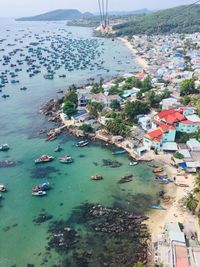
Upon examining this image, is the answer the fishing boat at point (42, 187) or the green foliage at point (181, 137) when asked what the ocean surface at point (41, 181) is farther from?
the green foliage at point (181, 137)

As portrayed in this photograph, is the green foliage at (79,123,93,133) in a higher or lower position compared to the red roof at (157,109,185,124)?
lower

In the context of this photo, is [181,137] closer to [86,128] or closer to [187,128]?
[187,128]

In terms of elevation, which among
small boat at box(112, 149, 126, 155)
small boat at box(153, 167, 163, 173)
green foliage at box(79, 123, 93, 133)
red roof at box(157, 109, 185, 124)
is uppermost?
red roof at box(157, 109, 185, 124)

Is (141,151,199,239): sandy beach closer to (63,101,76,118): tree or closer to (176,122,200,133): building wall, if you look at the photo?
(176,122,200,133): building wall

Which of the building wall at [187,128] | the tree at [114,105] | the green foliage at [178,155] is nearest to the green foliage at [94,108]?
the tree at [114,105]

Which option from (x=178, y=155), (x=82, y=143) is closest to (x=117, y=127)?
(x=82, y=143)

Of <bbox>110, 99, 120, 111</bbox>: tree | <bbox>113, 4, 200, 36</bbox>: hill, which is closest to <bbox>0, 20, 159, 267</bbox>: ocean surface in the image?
<bbox>110, 99, 120, 111</bbox>: tree

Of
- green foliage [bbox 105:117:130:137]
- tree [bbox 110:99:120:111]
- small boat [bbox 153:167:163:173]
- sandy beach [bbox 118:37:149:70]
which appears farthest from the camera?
sandy beach [bbox 118:37:149:70]

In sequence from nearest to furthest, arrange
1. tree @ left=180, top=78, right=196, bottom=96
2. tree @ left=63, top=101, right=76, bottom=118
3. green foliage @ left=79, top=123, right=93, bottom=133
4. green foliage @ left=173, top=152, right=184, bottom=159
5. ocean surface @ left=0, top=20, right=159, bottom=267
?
ocean surface @ left=0, top=20, right=159, bottom=267 → green foliage @ left=173, top=152, right=184, bottom=159 → green foliage @ left=79, top=123, right=93, bottom=133 → tree @ left=63, top=101, right=76, bottom=118 → tree @ left=180, top=78, right=196, bottom=96
